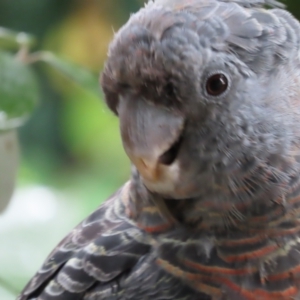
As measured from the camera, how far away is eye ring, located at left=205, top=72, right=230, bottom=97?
0.47 meters

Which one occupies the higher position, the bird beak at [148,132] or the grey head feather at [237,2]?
the grey head feather at [237,2]

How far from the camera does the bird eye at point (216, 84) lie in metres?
0.47

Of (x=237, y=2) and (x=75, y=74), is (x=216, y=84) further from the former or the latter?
(x=75, y=74)

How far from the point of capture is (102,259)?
0.64 m

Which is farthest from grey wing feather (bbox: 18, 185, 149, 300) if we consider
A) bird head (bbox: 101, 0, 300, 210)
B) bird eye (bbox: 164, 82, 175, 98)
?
bird eye (bbox: 164, 82, 175, 98)

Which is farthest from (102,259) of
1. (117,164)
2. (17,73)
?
(117,164)

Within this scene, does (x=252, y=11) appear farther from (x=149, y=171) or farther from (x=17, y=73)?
(x=17, y=73)

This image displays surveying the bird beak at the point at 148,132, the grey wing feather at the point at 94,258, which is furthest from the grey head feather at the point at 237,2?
the grey wing feather at the point at 94,258

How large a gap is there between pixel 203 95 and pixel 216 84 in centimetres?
2

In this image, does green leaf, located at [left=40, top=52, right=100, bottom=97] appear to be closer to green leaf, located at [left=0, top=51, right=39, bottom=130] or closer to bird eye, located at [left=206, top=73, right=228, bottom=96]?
green leaf, located at [left=0, top=51, right=39, bottom=130]

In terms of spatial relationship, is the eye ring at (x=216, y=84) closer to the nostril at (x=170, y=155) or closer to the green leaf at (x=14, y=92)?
the nostril at (x=170, y=155)

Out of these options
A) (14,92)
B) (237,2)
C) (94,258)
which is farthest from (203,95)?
(14,92)

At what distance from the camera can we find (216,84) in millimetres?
475

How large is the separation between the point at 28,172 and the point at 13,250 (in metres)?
0.71
